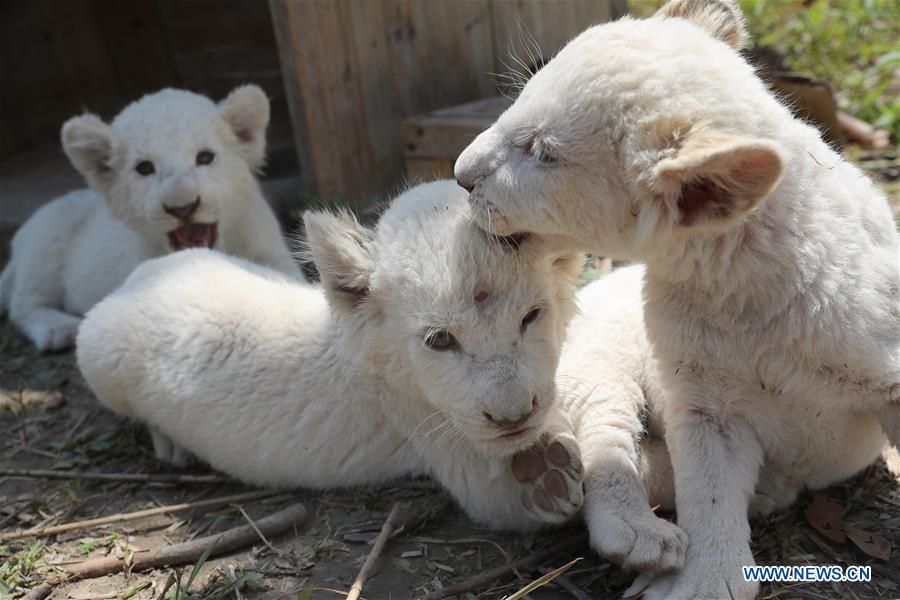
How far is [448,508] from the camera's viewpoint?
14.4ft

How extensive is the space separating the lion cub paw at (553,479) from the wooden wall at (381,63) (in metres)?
3.71

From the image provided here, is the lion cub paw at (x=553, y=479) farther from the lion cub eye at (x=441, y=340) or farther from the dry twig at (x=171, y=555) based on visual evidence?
the dry twig at (x=171, y=555)

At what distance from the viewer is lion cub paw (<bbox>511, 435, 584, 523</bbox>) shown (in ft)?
12.5

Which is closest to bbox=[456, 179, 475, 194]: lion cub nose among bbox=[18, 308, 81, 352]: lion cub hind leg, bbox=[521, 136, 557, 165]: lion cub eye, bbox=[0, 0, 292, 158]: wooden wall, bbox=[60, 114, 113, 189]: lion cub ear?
bbox=[521, 136, 557, 165]: lion cub eye

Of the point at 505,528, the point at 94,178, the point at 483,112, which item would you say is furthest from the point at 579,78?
the point at 94,178

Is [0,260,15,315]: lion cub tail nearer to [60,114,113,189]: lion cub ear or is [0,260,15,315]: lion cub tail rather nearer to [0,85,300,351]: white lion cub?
[0,85,300,351]: white lion cub

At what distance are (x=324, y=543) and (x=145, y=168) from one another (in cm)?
320

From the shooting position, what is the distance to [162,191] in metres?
5.99

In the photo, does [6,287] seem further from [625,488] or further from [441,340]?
[625,488]

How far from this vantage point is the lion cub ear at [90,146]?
20.3 feet

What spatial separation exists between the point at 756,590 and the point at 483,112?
4.30 meters

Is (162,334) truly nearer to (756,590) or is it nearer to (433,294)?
(433,294)

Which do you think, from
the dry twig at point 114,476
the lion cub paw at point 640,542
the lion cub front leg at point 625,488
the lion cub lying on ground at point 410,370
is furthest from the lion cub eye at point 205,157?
the lion cub paw at point 640,542

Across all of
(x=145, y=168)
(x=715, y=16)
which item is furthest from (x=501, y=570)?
(x=145, y=168)
